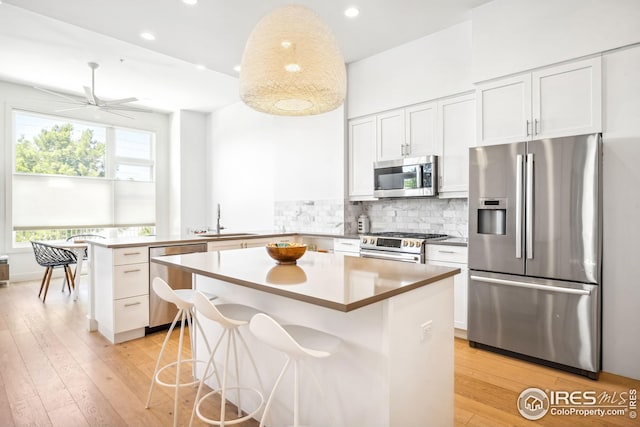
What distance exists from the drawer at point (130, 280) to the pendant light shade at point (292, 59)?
226 centimetres

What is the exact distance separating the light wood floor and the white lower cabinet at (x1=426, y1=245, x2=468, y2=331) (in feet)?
0.76

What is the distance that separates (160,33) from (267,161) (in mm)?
2650

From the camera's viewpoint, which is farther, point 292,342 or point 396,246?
point 396,246

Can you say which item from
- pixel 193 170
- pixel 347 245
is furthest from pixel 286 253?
pixel 193 170

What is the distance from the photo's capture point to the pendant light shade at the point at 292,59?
5.93 ft

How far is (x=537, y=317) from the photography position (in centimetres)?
275

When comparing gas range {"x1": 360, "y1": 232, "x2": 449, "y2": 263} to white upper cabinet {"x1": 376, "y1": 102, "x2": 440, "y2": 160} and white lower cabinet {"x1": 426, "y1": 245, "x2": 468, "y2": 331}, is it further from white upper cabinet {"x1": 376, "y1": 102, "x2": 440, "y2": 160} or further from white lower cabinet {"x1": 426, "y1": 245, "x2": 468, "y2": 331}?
white upper cabinet {"x1": 376, "y1": 102, "x2": 440, "y2": 160}

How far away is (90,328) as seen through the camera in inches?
140

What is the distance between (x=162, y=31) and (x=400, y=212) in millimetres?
3368

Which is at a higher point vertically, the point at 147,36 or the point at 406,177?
the point at 147,36

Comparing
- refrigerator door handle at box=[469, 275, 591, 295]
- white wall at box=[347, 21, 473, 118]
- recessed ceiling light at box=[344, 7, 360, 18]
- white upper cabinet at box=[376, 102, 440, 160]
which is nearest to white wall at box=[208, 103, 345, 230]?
white wall at box=[347, 21, 473, 118]

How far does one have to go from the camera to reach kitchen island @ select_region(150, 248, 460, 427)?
57.5 inches

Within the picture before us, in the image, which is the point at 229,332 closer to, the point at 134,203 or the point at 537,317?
the point at 537,317

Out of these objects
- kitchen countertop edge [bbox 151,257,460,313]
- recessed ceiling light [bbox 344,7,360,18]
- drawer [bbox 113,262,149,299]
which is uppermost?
recessed ceiling light [bbox 344,7,360,18]
